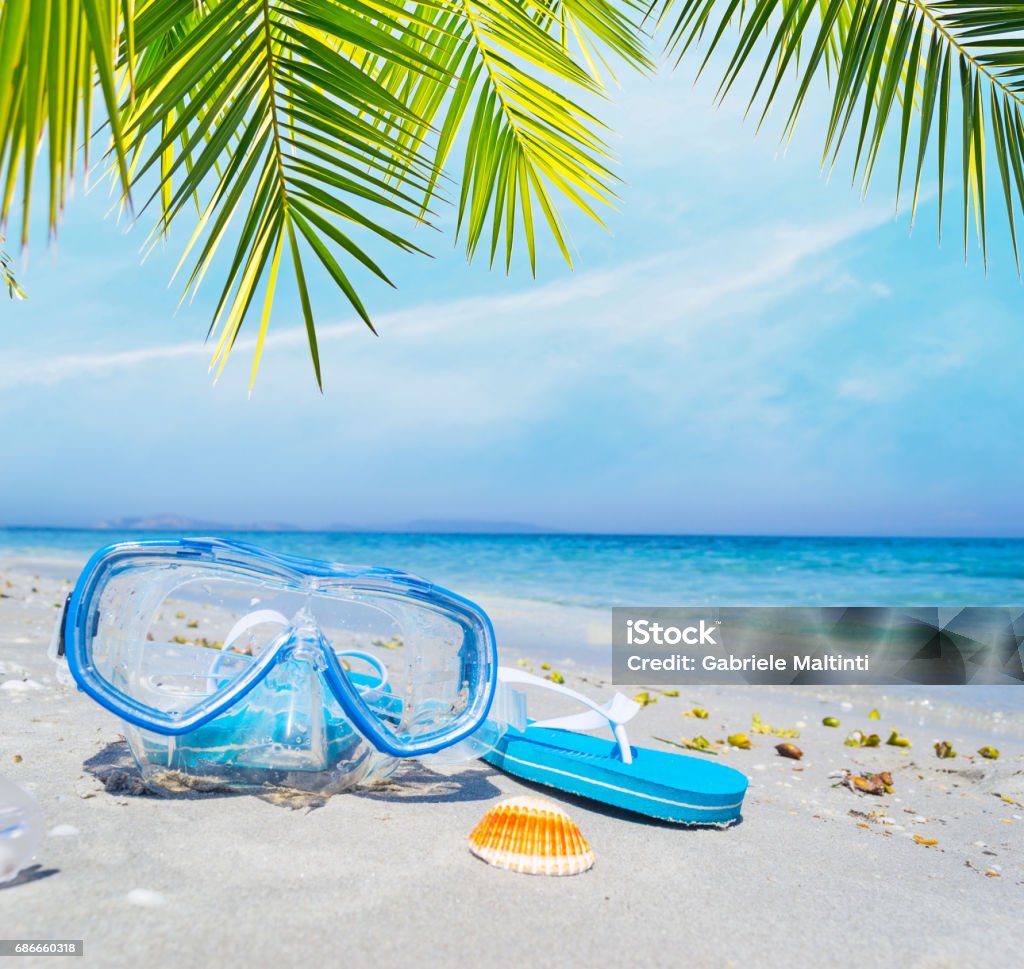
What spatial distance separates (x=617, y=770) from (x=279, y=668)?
3.32 feet

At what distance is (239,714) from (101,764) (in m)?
0.45

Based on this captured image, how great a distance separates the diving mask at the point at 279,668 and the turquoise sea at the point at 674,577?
16.0ft

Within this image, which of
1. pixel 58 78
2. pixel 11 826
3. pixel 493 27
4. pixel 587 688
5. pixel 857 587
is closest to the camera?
pixel 58 78

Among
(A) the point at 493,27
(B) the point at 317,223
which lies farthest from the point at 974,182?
(B) the point at 317,223

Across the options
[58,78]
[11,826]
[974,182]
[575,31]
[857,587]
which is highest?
[575,31]

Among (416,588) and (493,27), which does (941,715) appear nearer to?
(416,588)

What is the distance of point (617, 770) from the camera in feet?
7.88

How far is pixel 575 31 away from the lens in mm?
3885

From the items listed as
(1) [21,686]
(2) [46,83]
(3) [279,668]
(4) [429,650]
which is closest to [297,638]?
(3) [279,668]

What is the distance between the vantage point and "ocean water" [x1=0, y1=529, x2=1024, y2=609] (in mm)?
17500

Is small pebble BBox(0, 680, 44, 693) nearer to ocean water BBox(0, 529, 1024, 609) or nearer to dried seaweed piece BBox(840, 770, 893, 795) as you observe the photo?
A: dried seaweed piece BBox(840, 770, 893, 795)

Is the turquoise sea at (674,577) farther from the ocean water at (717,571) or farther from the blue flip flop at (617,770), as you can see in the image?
the blue flip flop at (617,770)

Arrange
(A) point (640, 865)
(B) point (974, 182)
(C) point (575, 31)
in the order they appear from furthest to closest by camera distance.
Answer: (C) point (575, 31), (B) point (974, 182), (A) point (640, 865)

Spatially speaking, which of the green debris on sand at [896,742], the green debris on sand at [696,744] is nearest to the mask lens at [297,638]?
the green debris on sand at [696,744]
